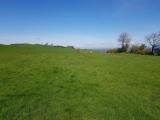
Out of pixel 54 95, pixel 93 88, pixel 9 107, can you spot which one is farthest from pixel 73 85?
pixel 9 107

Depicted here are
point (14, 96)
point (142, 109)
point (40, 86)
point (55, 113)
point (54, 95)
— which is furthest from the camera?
point (40, 86)

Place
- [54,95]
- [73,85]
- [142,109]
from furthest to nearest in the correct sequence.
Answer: [73,85], [54,95], [142,109]

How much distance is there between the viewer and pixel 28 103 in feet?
16.2

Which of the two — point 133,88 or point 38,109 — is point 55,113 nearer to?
point 38,109

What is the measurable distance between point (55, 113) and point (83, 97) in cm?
166

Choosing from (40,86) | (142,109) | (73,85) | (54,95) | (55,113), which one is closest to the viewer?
(55,113)

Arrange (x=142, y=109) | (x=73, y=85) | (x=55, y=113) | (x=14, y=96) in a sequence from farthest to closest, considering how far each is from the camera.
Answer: (x=73, y=85) < (x=14, y=96) < (x=142, y=109) < (x=55, y=113)

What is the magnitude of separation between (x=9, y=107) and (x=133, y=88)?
6.19 m

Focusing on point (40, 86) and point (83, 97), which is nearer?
point (83, 97)

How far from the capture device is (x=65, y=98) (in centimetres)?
551

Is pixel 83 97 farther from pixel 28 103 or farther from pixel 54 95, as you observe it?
pixel 28 103

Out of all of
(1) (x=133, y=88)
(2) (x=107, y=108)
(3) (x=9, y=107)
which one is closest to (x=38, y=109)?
(3) (x=9, y=107)

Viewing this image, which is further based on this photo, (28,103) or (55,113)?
(28,103)

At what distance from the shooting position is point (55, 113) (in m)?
4.38
